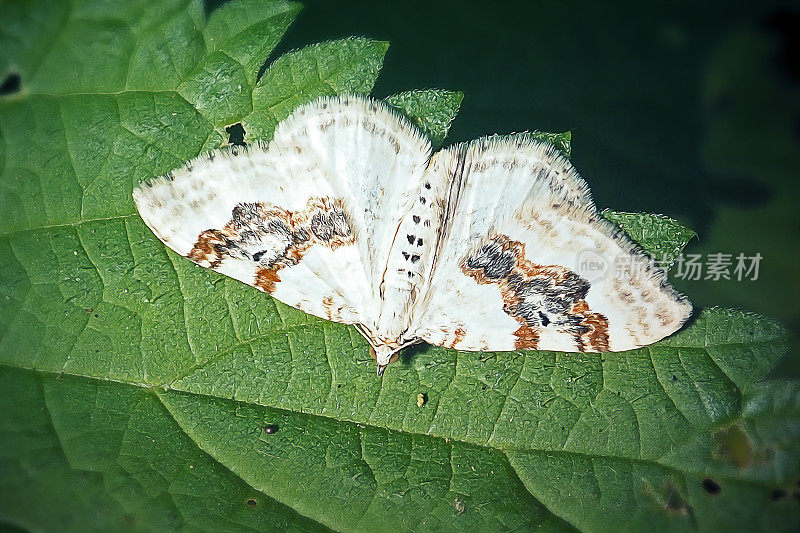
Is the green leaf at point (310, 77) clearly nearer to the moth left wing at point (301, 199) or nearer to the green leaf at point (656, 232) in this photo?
the moth left wing at point (301, 199)

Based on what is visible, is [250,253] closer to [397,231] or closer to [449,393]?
[397,231]

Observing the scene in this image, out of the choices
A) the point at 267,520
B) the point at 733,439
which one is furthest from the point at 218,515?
the point at 733,439

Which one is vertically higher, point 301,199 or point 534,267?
point 534,267

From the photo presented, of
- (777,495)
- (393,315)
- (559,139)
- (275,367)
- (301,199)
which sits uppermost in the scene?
(559,139)

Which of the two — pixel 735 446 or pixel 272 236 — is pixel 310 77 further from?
pixel 735 446

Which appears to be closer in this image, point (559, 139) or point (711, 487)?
point (711, 487)

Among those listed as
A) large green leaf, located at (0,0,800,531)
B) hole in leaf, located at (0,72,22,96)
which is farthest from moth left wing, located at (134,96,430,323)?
hole in leaf, located at (0,72,22,96)

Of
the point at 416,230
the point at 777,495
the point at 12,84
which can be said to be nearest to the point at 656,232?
the point at 416,230

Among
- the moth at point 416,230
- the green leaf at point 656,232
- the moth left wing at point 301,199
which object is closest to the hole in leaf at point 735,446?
the moth at point 416,230
